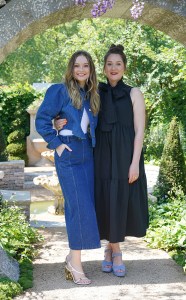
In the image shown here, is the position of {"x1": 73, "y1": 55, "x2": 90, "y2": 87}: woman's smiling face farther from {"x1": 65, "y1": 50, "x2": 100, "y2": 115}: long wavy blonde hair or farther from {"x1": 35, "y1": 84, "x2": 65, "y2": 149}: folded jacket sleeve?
{"x1": 35, "y1": 84, "x2": 65, "y2": 149}: folded jacket sleeve

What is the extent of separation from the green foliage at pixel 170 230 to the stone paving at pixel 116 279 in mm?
97

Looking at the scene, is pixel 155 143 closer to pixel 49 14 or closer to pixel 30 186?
pixel 30 186

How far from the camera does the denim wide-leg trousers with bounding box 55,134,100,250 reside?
157 inches

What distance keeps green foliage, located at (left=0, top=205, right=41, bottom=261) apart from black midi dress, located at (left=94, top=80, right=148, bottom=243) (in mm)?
1097

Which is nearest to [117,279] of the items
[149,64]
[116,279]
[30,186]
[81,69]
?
[116,279]

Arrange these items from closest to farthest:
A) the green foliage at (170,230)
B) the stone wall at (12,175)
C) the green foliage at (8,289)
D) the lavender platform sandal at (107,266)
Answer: the green foliage at (8,289) < the lavender platform sandal at (107,266) < the green foliage at (170,230) < the stone wall at (12,175)

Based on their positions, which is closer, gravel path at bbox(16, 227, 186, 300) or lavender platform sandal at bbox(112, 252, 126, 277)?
gravel path at bbox(16, 227, 186, 300)

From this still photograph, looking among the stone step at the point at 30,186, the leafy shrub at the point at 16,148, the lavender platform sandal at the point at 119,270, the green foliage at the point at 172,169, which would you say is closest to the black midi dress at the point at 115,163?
the lavender platform sandal at the point at 119,270

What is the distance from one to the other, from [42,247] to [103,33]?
12.1 m

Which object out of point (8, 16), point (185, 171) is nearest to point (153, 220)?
point (185, 171)

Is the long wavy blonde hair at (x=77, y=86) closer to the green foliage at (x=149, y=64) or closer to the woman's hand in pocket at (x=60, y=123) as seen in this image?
the woman's hand in pocket at (x=60, y=123)

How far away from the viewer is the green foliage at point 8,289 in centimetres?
370

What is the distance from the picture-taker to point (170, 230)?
5.39 metres

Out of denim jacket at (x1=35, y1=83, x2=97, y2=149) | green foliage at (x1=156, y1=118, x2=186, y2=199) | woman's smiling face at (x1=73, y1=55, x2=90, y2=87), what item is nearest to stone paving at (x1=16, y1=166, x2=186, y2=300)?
denim jacket at (x1=35, y1=83, x2=97, y2=149)
